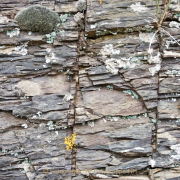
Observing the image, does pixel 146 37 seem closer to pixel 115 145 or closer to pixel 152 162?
pixel 115 145

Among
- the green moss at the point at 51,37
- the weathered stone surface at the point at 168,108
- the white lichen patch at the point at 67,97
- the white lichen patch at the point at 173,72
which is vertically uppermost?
the green moss at the point at 51,37

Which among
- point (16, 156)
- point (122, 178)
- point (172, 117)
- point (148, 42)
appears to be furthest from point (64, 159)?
point (148, 42)

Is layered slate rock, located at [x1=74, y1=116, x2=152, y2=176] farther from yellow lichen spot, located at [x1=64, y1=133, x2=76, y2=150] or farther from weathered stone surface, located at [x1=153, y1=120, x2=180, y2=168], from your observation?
weathered stone surface, located at [x1=153, y1=120, x2=180, y2=168]

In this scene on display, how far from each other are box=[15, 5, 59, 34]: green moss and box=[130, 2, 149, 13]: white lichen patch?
6.16ft

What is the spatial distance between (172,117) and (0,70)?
4.11m

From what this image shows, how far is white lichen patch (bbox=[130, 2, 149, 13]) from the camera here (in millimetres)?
3714

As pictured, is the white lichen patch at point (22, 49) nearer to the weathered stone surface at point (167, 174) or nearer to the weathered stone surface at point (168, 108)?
the weathered stone surface at point (168, 108)

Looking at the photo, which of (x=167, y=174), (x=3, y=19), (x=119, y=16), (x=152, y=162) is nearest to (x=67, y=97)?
(x=119, y=16)

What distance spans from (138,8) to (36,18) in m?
2.37

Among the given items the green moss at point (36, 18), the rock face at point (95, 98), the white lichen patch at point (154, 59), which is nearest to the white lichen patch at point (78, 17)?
the rock face at point (95, 98)

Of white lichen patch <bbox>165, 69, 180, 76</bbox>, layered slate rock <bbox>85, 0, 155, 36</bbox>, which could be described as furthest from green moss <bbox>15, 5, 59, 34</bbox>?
white lichen patch <bbox>165, 69, 180, 76</bbox>

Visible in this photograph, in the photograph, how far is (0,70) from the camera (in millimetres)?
3707

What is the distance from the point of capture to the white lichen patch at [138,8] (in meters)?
3.71

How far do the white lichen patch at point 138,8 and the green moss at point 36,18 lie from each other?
188cm
